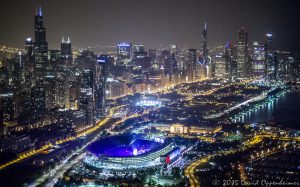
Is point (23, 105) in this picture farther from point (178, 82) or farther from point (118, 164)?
point (178, 82)

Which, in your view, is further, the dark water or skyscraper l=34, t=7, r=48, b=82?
skyscraper l=34, t=7, r=48, b=82

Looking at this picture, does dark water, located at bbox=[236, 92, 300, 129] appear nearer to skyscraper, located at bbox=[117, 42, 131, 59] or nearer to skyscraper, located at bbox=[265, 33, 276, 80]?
skyscraper, located at bbox=[265, 33, 276, 80]

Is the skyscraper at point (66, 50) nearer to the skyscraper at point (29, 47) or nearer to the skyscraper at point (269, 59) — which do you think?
the skyscraper at point (29, 47)

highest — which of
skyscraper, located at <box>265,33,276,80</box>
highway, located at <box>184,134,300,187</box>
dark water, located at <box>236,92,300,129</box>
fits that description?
skyscraper, located at <box>265,33,276,80</box>

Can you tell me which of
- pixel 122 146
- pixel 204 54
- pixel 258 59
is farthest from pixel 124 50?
pixel 122 146

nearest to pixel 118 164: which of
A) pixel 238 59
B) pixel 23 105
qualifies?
pixel 23 105

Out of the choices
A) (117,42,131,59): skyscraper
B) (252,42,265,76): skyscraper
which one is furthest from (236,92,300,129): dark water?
(117,42,131,59): skyscraper

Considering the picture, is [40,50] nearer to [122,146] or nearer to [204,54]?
[122,146]
